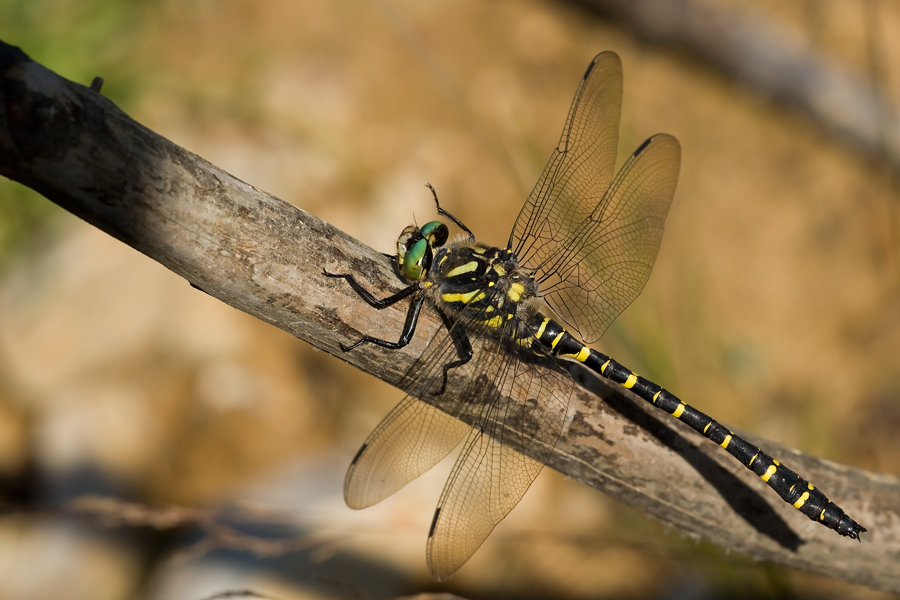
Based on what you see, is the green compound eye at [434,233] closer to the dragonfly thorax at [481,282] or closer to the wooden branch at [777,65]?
the dragonfly thorax at [481,282]

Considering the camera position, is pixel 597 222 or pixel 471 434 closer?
pixel 471 434

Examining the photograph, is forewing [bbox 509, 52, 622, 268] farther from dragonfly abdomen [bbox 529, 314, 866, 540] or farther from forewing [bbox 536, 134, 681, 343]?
dragonfly abdomen [bbox 529, 314, 866, 540]

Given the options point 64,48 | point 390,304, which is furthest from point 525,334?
point 64,48

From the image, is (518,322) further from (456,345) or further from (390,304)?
(390,304)

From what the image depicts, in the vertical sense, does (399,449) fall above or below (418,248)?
below

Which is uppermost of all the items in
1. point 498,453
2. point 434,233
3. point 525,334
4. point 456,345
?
point 434,233

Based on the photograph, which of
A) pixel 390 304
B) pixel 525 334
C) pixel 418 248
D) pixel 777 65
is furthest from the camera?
pixel 777 65

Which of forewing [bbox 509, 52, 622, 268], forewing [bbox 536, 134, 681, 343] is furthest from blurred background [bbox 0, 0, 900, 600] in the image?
forewing [bbox 509, 52, 622, 268]
